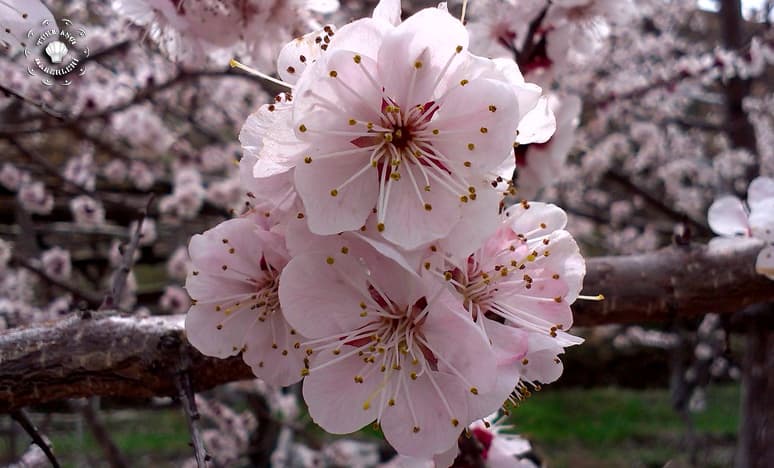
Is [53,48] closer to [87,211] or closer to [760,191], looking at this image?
[760,191]

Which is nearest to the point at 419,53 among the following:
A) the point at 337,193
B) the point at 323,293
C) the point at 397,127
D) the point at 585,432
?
the point at 397,127

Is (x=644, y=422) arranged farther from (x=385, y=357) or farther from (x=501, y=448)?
(x=385, y=357)

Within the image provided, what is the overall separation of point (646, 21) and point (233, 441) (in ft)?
15.8

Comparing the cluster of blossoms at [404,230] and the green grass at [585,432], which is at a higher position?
the green grass at [585,432]

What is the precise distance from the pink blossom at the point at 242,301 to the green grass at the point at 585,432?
347 centimetres

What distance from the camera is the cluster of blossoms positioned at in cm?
78

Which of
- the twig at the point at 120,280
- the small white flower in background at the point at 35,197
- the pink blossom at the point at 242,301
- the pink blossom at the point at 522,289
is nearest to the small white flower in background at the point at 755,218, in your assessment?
the pink blossom at the point at 522,289

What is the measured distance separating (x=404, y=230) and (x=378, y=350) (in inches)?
Answer: 6.5

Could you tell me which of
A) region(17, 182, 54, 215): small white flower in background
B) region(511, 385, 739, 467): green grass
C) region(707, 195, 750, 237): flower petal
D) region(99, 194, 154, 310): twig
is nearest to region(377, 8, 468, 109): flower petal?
region(99, 194, 154, 310): twig

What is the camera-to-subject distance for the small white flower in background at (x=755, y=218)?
4.36ft

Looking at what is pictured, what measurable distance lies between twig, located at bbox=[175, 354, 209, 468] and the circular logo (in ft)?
1.74

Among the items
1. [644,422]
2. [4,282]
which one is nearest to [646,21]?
[644,422]

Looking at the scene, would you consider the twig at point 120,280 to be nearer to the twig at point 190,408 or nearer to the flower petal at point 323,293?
the twig at point 190,408

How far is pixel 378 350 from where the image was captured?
82 centimetres
